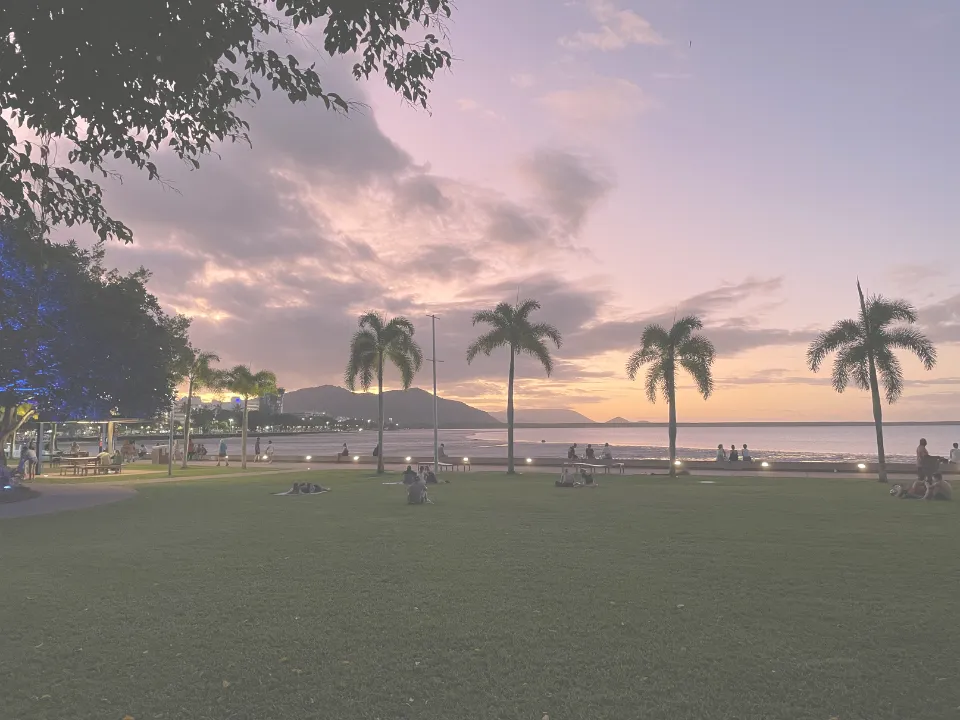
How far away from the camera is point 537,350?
3225 centimetres

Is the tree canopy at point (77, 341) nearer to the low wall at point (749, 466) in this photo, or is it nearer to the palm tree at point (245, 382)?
the palm tree at point (245, 382)

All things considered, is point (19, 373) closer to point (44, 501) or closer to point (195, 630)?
point (44, 501)

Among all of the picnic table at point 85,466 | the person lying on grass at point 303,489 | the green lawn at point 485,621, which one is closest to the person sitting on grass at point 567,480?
the person lying on grass at point 303,489

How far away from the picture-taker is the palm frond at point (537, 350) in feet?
106

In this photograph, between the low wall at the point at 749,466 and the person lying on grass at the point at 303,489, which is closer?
the person lying on grass at the point at 303,489

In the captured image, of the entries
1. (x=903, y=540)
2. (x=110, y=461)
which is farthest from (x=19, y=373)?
(x=903, y=540)

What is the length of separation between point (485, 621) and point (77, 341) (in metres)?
21.6

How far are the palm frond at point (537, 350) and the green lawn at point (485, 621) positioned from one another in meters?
19.1

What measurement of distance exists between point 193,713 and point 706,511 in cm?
1347

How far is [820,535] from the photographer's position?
1155 centimetres

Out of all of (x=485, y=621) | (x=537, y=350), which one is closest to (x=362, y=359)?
(x=537, y=350)

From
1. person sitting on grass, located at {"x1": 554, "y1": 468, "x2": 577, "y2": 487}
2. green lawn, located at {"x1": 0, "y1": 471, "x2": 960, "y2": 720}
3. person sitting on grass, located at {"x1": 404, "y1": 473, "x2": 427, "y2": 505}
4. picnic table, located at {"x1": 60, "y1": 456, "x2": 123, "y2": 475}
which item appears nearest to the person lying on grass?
person sitting on grass, located at {"x1": 404, "y1": 473, "x2": 427, "y2": 505}

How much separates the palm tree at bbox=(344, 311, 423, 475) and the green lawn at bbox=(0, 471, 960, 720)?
1983 centimetres

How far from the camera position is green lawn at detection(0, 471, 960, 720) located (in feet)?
14.9
